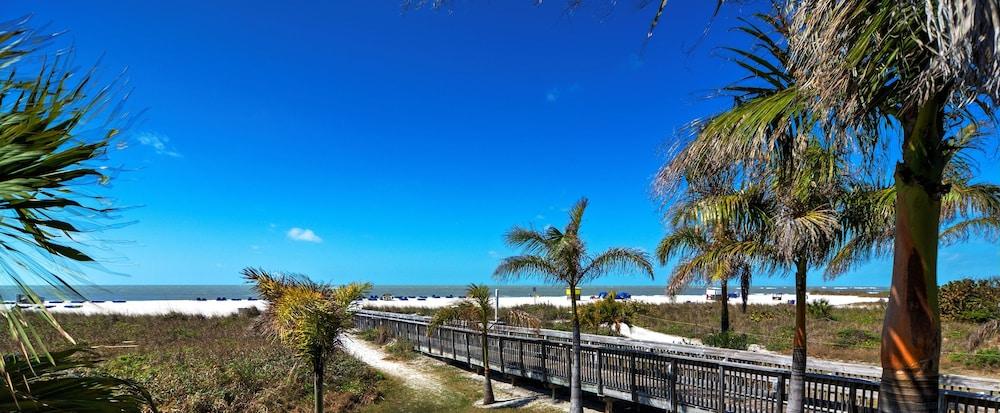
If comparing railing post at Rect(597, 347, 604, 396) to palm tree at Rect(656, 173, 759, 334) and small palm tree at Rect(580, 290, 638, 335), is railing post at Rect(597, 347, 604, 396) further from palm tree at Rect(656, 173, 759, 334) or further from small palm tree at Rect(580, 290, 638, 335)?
small palm tree at Rect(580, 290, 638, 335)

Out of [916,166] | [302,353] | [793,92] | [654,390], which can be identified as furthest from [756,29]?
[302,353]

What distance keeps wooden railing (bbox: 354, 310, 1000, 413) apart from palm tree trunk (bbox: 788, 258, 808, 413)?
945 mm

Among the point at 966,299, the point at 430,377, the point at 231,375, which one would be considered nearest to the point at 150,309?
the point at 231,375

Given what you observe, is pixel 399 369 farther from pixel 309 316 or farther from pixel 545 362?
pixel 309 316

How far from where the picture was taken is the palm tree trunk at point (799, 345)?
6.71 metres

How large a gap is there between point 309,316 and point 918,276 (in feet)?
34.6

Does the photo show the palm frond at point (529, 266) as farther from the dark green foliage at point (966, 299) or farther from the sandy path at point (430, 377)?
the dark green foliage at point (966, 299)

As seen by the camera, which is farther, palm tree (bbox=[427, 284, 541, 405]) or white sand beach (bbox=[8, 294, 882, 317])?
white sand beach (bbox=[8, 294, 882, 317])

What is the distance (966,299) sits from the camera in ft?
80.3

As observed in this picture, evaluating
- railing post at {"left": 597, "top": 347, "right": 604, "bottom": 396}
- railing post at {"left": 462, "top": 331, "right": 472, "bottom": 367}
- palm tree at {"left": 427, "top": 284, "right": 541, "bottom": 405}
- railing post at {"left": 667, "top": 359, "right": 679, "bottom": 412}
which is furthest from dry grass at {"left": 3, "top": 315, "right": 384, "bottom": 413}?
railing post at {"left": 667, "top": 359, "right": 679, "bottom": 412}

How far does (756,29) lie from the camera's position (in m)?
3.30

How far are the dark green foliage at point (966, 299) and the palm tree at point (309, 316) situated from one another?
26425 mm

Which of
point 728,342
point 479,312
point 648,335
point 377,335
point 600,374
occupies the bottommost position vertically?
point 648,335

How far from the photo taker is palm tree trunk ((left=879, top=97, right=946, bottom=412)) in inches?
99.3
